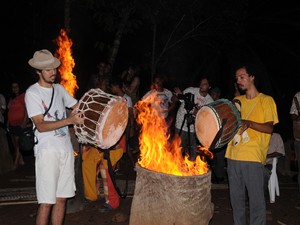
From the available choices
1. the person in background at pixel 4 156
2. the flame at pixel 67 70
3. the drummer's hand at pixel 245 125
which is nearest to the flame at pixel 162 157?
the drummer's hand at pixel 245 125

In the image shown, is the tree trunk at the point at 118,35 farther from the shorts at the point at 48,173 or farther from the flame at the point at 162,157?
the shorts at the point at 48,173

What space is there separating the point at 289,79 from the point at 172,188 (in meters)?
13.7

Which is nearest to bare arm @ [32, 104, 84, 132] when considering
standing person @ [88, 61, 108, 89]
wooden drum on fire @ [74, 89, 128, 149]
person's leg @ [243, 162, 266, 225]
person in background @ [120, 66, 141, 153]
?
wooden drum on fire @ [74, 89, 128, 149]

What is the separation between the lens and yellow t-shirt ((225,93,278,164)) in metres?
4.73

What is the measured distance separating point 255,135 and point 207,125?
56 cm

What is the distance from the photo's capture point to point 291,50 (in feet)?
53.1

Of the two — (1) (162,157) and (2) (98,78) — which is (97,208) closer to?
(1) (162,157)

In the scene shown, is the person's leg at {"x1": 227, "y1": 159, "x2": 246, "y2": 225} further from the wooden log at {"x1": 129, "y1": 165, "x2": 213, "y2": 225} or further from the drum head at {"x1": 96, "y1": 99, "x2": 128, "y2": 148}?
the drum head at {"x1": 96, "y1": 99, "x2": 128, "y2": 148}

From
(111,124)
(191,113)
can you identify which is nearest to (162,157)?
(111,124)

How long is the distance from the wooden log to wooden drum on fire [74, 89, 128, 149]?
60cm

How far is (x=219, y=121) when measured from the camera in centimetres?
468

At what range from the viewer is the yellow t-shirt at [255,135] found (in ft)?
15.5

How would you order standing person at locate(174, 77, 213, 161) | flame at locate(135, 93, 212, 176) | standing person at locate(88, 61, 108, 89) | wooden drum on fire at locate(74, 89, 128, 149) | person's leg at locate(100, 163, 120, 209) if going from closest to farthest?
wooden drum on fire at locate(74, 89, 128, 149) → flame at locate(135, 93, 212, 176) → person's leg at locate(100, 163, 120, 209) → standing person at locate(88, 61, 108, 89) → standing person at locate(174, 77, 213, 161)

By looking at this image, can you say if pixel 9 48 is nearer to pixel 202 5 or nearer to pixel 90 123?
pixel 202 5
